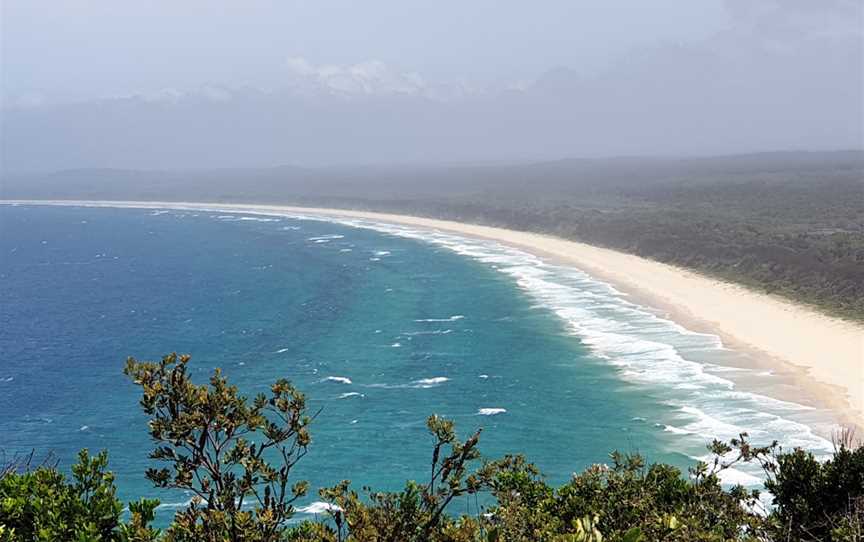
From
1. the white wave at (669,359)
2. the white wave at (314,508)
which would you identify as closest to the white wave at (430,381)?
the white wave at (669,359)

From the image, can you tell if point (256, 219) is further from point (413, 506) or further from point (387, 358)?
point (413, 506)

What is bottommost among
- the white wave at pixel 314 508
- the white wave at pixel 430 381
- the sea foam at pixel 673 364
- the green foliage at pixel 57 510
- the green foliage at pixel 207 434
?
the white wave at pixel 314 508

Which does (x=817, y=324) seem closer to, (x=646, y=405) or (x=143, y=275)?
(x=646, y=405)

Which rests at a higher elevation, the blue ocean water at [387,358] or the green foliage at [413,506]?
the green foliage at [413,506]

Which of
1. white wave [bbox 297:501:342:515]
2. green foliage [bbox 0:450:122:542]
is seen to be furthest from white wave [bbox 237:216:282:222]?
green foliage [bbox 0:450:122:542]

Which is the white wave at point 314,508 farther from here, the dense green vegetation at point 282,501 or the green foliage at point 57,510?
the green foliage at point 57,510

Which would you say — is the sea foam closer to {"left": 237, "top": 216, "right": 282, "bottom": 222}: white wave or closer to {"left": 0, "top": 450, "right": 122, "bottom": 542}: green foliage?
{"left": 0, "top": 450, "right": 122, "bottom": 542}: green foliage

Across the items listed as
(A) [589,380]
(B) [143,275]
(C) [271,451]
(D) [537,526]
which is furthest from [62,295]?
(D) [537,526]
